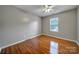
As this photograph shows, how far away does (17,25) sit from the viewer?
3.85ft

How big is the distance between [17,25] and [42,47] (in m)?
0.58

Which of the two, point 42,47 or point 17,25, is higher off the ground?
point 17,25

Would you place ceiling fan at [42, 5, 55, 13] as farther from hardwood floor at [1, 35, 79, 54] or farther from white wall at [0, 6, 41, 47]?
hardwood floor at [1, 35, 79, 54]

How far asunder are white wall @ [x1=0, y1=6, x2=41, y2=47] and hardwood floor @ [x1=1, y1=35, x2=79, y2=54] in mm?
108

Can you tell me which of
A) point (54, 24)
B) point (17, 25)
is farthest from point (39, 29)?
point (17, 25)

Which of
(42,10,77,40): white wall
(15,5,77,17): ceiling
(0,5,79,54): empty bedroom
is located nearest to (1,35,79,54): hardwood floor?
(0,5,79,54): empty bedroom

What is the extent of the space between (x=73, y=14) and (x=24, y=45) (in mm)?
952

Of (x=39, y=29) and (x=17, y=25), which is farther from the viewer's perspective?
A: (x=39, y=29)

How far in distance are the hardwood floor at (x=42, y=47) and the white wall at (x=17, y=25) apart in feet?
0.36

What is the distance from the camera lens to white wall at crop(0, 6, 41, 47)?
Answer: 1.11 meters

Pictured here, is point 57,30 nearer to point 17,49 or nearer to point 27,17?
point 27,17

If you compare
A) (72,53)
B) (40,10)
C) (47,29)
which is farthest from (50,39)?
(40,10)

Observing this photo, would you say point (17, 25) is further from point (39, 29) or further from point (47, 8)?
point (47, 8)

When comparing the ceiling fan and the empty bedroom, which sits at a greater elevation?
the ceiling fan
